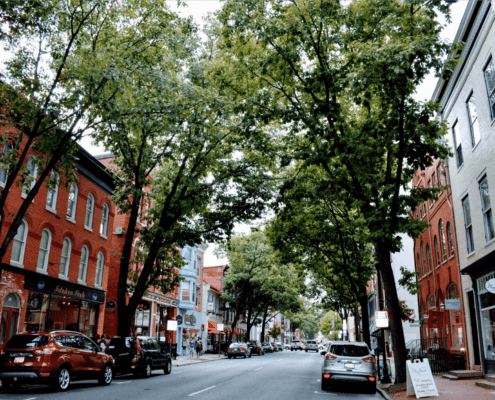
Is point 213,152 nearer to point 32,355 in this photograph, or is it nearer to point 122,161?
point 122,161

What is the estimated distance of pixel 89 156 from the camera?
81.3 feet

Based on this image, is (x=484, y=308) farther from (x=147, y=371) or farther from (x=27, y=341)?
(x=27, y=341)

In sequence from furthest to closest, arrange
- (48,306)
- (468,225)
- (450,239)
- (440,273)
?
(440,273) → (450,239) → (48,306) → (468,225)

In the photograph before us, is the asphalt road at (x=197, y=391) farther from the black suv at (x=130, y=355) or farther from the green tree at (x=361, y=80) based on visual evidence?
the green tree at (x=361, y=80)

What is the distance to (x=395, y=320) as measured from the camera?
14.5 m

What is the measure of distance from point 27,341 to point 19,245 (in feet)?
25.4

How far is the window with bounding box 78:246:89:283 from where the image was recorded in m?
25.5

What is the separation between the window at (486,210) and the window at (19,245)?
61.1ft

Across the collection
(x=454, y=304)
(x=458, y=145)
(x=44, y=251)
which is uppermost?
(x=458, y=145)

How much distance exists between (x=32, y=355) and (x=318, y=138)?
10611 millimetres

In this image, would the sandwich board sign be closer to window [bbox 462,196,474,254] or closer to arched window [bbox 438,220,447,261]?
window [bbox 462,196,474,254]

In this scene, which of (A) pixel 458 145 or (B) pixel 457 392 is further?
(A) pixel 458 145

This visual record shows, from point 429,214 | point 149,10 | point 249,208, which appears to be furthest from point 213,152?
point 429,214

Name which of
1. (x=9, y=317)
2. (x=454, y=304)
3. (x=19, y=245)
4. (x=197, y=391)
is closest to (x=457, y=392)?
(x=454, y=304)
